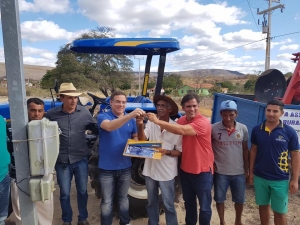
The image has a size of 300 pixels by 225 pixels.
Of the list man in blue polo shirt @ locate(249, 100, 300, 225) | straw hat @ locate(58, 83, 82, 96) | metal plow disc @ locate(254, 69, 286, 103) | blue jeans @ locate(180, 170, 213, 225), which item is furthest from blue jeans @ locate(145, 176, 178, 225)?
metal plow disc @ locate(254, 69, 286, 103)

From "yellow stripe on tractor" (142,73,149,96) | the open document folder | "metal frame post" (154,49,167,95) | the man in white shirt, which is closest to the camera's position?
the open document folder

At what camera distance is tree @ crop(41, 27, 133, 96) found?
17.7 m

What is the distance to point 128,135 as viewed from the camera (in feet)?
8.61

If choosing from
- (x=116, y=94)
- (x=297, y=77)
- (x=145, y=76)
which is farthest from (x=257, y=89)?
(x=116, y=94)

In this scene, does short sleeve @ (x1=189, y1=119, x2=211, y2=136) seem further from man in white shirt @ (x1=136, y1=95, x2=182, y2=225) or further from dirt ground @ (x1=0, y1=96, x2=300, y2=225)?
dirt ground @ (x1=0, y1=96, x2=300, y2=225)

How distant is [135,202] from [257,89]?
3375 millimetres

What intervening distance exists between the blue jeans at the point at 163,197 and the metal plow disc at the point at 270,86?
3.14 meters

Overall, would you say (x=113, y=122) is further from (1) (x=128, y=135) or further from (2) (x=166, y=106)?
(2) (x=166, y=106)

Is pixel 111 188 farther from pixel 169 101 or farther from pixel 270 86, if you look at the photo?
pixel 270 86

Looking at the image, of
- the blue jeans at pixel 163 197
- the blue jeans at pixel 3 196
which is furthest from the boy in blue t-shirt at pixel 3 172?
the blue jeans at pixel 163 197

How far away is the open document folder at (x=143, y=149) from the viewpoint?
2.39 metres

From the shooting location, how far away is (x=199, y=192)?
252 cm

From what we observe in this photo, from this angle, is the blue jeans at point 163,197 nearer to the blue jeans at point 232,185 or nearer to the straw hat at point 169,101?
the blue jeans at point 232,185

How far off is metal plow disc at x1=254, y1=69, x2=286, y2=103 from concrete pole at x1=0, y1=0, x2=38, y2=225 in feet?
14.5
